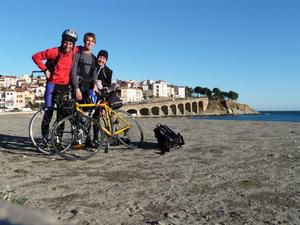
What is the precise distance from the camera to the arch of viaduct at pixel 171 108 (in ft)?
278

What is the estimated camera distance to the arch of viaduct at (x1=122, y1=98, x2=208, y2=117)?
84.9 m

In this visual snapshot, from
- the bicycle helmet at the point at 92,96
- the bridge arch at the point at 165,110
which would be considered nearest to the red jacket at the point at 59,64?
the bicycle helmet at the point at 92,96

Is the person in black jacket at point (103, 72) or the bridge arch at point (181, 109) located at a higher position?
the bridge arch at point (181, 109)

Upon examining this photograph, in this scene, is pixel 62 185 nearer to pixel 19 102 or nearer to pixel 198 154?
pixel 198 154

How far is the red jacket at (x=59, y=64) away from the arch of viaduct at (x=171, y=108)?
73078 millimetres

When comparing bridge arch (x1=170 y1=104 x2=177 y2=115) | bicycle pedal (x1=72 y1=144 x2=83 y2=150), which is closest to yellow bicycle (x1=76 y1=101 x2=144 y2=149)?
bicycle pedal (x1=72 y1=144 x2=83 y2=150)

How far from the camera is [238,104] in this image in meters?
160

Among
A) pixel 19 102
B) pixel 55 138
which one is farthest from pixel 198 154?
pixel 19 102

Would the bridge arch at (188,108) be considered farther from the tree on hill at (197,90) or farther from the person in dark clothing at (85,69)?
the person in dark clothing at (85,69)

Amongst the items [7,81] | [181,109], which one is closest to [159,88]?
[181,109]

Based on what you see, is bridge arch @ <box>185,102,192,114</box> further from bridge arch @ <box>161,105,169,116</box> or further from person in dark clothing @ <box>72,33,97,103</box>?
person in dark clothing @ <box>72,33,97,103</box>

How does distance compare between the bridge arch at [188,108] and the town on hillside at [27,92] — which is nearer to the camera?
the town on hillside at [27,92]

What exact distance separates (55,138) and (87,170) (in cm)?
113

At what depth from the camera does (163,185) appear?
324 centimetres
